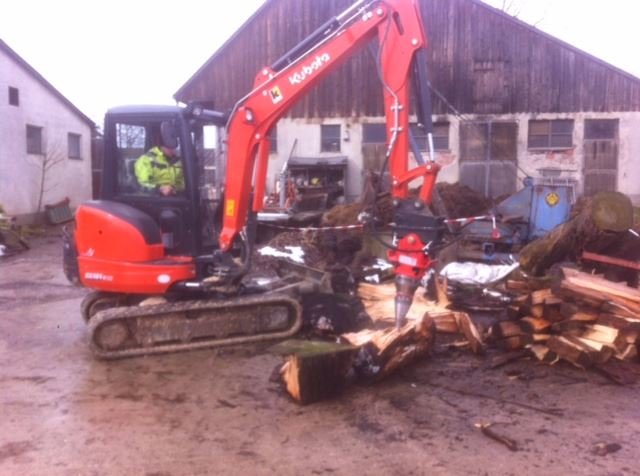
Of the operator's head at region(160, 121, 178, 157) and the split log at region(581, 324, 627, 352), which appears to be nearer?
the split log at region(581, 324, 627, 352)

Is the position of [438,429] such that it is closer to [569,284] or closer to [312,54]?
[569,284]

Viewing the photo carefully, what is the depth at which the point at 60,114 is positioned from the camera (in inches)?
972

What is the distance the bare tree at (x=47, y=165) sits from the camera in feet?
75.3

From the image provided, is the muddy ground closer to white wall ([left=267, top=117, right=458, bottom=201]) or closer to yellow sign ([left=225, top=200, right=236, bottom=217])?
yellow sign ([left=225, top=200, right=236, bottom=217])

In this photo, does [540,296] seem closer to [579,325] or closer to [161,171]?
[579,325]

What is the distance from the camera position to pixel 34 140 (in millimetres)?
23109

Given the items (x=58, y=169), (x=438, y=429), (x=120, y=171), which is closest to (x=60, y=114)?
(x=58, y=169)

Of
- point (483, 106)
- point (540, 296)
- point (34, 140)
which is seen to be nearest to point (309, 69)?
point (540, 296)

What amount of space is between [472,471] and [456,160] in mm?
19040

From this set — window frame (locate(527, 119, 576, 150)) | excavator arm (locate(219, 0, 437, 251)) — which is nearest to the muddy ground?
excavator arm (locate(219, 0, 437, 251))

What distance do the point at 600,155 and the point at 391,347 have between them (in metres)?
18.3

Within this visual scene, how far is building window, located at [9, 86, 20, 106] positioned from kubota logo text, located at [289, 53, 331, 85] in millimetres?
17427

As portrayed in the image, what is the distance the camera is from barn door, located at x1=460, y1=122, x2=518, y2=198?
22.4 metres

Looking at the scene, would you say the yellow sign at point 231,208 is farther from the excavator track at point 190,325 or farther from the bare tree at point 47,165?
the bare tree at point 47,165
